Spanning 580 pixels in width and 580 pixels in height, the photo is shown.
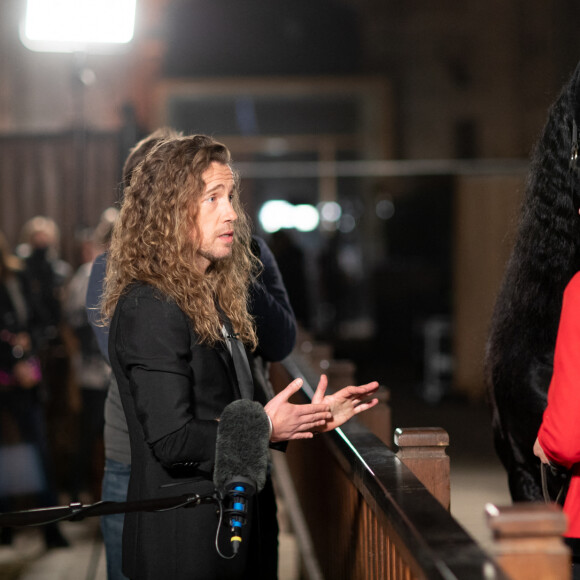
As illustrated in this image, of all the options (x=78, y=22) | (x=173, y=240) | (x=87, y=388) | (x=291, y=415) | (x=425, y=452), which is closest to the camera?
(x=291, y=415)

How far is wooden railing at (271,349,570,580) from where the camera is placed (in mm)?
1378

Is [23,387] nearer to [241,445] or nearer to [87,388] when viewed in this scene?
[87,388]

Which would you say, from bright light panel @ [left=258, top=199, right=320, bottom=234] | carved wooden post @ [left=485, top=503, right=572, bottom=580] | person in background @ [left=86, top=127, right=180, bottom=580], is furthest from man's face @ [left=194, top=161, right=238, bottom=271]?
bright light panel @ [left=258, top=199, right=320, bottom=234]

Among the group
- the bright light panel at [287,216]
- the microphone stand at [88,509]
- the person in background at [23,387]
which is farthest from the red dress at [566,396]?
the bright light panel at [287,216]

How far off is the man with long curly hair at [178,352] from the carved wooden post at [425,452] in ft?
0.49

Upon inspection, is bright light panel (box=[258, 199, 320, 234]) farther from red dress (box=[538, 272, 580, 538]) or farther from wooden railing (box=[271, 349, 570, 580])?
red dress (box=[538, 272, 580, 538])

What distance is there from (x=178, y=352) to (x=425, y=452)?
29.1 inches

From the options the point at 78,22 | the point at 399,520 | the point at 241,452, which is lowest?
the point at 399,520

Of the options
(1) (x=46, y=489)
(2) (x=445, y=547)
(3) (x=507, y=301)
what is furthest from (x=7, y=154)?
(2) (x=445, y=547)

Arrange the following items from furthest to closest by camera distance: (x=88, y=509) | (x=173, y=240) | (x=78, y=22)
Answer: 1. (x=78, y=22)
2. (x=173, y=240)
3. (x=88, y=509)

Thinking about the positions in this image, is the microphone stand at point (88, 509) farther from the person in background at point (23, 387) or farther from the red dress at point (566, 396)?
the person in background at point (23, 387)

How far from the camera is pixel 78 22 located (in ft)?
19.8

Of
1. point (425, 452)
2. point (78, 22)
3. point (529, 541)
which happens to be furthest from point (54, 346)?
point (529, 541)

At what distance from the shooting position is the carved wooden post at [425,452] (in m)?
2.29
